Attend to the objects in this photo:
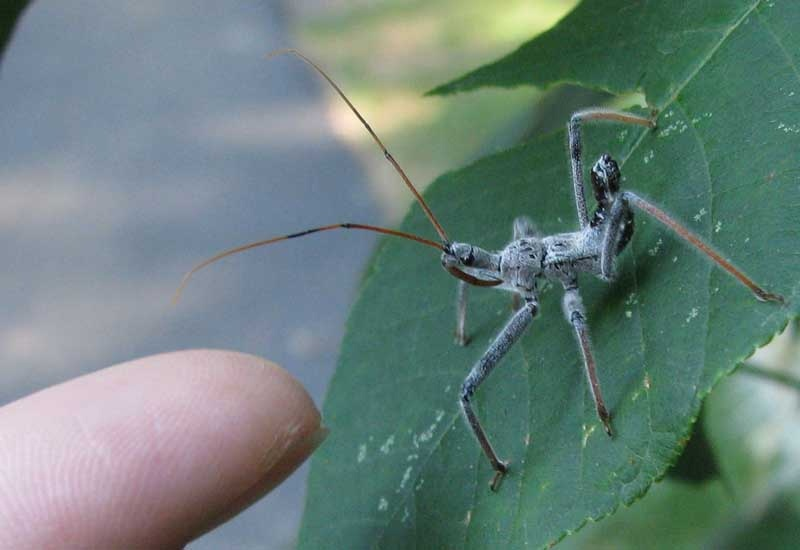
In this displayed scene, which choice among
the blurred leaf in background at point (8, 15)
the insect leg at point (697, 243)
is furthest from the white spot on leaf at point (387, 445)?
the blurred leaf in background at point (8, 15)

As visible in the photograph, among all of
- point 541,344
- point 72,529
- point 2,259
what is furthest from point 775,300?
point 2,259

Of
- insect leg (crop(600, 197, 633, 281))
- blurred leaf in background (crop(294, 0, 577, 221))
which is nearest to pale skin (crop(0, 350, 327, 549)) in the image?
insect leg (crop(600, 197, 633, 281))

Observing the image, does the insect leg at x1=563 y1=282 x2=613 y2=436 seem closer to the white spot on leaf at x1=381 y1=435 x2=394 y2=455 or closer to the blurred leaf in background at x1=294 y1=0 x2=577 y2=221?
the white spot on leaf at x1=381 y1=435 x2=394 y2=455

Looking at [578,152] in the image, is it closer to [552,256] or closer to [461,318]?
[552,256]

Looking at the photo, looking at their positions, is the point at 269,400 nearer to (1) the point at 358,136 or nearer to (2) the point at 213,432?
(2) the point at 213,432

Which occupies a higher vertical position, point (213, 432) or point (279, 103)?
point (213, 432)

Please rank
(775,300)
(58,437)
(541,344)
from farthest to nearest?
(58,437) → (541,344) → (775,300)

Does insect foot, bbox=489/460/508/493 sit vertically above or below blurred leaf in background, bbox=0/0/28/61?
below
